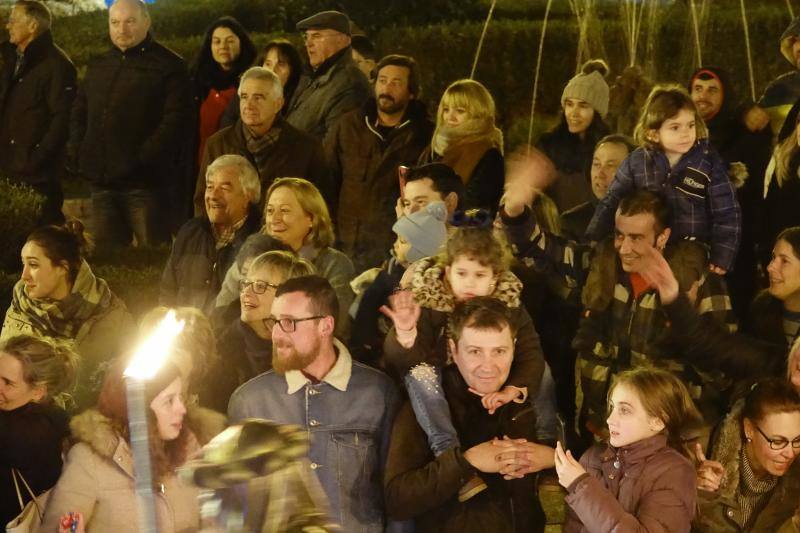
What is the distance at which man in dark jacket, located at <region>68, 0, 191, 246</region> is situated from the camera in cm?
902

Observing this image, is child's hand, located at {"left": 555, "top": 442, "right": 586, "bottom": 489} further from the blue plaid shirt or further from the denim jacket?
the blue plaid shirt

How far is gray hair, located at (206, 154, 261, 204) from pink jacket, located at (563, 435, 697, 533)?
261 cm

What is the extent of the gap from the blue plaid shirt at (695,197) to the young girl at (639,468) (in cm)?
176

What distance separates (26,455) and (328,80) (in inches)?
139

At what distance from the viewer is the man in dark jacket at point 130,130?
9.02m

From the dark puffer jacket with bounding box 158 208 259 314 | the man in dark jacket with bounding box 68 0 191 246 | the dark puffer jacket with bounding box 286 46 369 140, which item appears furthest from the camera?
the man in dark jacket with bounding box 68 0 191 246

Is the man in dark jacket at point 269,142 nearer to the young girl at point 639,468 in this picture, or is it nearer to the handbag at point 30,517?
the handbag at point 30,517

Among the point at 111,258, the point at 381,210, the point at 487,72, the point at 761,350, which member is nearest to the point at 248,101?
the point at 381,210

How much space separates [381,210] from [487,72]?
4483 millimetres

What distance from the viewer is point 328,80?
8875 millimetres

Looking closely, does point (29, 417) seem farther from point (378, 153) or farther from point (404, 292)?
point (378, 153)

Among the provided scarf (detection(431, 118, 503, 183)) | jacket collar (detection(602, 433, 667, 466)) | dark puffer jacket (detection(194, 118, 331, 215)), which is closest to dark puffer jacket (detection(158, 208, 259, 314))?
dark puffer jacket (detection(194, 118, 331, 215))

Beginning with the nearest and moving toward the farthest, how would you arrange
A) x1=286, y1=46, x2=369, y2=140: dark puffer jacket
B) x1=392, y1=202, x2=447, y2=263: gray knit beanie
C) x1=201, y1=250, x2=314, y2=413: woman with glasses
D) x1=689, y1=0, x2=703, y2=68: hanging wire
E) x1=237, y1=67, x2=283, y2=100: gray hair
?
x1=201, y1=250, x2=314, y2=413: woman with glasses < x1=392, y1=202, x2=447, y2=263: gray knit beanie < x1=237, y1=67, x2=283, y2=100: gray hair < x1=286, y1=46, x2=369, y2=140: dark puffer jacket < x1=689, y1=0, x2=703, y2=68: hanging wire

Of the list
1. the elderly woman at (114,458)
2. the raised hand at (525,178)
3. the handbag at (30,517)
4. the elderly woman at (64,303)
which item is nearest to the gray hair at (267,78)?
the raised hand at (525,178)
